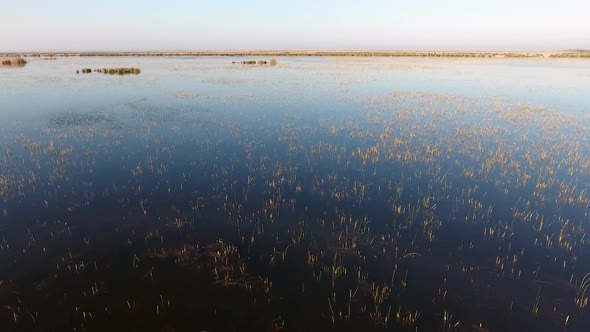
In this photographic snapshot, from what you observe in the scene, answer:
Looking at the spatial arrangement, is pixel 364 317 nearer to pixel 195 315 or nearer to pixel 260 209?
pixel 195 315

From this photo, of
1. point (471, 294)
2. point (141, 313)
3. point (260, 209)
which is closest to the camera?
point (141, 313)

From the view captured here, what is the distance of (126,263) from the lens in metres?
8.98

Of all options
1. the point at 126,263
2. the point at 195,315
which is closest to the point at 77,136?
the point at 126,263

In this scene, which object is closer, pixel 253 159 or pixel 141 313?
pixel 141 313

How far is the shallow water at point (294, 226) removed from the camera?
749 cm

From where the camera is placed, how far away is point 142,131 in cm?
2253

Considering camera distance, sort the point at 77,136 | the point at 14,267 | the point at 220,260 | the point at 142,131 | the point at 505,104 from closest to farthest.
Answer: the point at 14,267 → the point at 220,260 → the point at 77,136 → the point at 142,131 → the point at 505,104

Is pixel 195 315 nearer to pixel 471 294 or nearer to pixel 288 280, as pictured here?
pixel 288 280

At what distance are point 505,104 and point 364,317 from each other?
109 ft

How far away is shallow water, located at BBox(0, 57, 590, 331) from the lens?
295 inches

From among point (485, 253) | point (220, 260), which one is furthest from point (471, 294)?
point (220, 260)

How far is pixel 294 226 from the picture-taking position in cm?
1108

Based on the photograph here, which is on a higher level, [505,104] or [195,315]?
[505,104]

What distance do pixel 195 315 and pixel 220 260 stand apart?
2.02 meters
